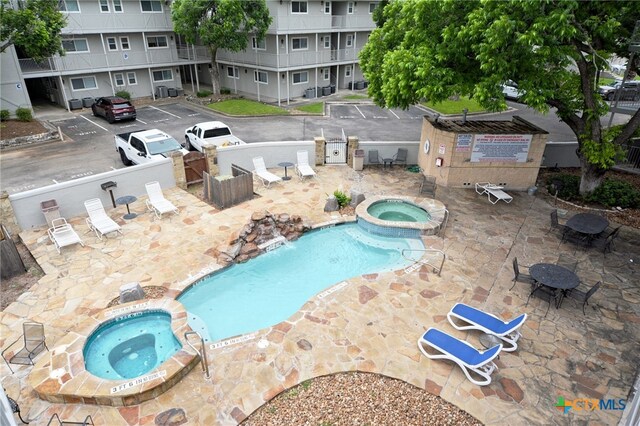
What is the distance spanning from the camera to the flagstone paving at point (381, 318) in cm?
778

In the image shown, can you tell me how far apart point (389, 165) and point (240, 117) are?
14.1 m

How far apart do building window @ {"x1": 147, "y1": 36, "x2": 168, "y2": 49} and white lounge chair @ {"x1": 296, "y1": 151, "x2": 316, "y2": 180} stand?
74.5 feet

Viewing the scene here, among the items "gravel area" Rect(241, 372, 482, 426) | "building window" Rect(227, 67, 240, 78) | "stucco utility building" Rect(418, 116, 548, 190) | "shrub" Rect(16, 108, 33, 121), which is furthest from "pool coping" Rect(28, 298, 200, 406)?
"building window" Rect(227, 67, 240, 78)

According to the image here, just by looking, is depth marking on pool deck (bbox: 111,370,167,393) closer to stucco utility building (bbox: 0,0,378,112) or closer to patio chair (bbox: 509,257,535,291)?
patio chair (bbox: 509,257,535,291)

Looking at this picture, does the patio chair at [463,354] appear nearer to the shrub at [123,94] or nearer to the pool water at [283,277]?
the pool water at [283,277]

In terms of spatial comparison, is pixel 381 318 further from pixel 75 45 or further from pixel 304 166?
pixel 75 45

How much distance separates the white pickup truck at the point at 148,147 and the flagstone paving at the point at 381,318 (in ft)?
9.99

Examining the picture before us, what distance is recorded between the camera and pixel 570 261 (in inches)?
471

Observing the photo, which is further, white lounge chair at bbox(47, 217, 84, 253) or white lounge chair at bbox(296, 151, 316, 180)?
white lounge chair at bbox(296, 151, 316, 180)

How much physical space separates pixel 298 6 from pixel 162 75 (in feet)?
43.3

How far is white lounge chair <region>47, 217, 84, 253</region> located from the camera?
12.3 metres

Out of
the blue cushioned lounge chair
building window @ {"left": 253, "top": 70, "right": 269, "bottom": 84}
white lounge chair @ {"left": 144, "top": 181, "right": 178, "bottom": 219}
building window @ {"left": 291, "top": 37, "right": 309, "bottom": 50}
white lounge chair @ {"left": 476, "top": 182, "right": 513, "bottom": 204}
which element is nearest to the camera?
the blue cushioned lounge chair

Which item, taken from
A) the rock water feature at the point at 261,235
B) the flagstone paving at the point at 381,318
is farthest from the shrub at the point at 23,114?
the rock water feature at the point at 261,235

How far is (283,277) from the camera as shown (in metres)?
11.9
